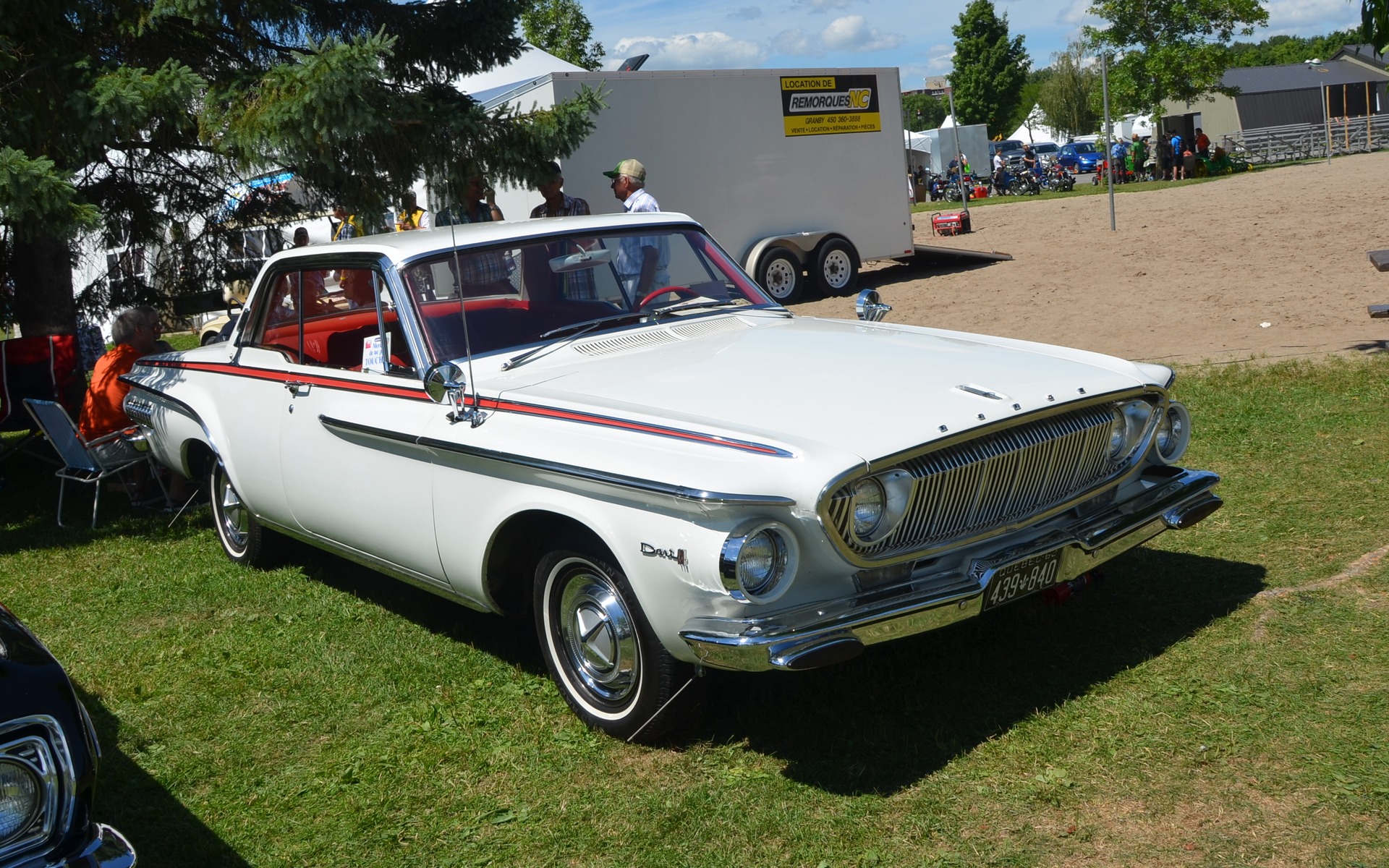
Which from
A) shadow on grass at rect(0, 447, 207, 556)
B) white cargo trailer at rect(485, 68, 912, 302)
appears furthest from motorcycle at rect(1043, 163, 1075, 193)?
shadow on grass at rect(0, 447, 207, 556)

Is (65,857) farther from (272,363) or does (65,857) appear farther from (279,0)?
(279,0)

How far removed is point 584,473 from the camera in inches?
145

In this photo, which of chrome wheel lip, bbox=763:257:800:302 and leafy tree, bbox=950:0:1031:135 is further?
leafy tree, bbox=950:0:1031:135

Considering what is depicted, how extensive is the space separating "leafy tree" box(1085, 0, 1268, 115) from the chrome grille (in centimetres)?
4533

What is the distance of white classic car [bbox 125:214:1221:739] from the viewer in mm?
3416

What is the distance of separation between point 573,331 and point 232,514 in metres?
2.69

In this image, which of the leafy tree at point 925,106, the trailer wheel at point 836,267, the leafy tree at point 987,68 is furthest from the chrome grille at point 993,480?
the leafy tree at point 925,106

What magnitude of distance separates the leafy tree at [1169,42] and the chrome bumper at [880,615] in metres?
45.6

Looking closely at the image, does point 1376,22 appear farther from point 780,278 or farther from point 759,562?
point 780,278

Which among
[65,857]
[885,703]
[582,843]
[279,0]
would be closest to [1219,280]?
[279,0]

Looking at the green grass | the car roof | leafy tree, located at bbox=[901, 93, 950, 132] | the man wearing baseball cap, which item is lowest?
the green grass

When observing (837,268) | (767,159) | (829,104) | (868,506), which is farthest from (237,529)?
(829,104)

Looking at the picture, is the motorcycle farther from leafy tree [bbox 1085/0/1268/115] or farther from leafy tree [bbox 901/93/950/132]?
leafy tree [bbox 901/93/950/132]

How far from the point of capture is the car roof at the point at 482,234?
16.1ft
